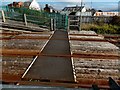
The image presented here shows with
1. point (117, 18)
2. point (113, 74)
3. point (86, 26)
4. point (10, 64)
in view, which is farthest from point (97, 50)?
point (117, 18)

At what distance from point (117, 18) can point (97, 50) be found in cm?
2252

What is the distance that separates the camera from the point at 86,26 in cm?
2745

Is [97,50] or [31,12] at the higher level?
[31,12]

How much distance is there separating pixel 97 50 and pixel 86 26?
19.5 meters

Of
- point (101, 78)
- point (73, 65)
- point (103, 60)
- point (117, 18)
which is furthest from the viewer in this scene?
point (117, 18)

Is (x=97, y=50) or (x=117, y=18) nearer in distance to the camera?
(x=97, y=50)

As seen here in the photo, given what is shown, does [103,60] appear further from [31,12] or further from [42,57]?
→ [31,12]

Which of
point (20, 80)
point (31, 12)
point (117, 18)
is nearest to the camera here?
point (20, 80)

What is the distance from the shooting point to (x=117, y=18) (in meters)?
29.5

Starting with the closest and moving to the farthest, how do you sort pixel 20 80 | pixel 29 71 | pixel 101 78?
pixel 20 80
pixel 101 78
pixel 29 71

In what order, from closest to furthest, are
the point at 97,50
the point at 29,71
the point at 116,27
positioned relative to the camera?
1. the point at 29,71
2. the point at 97,50
3. the point at 116,27

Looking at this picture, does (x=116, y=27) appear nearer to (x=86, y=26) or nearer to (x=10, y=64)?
(x=86, y=26)

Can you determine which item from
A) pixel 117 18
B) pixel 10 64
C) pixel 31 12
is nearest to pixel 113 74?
pixel 10 64

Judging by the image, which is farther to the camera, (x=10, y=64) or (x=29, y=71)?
(x=10, y=64)
